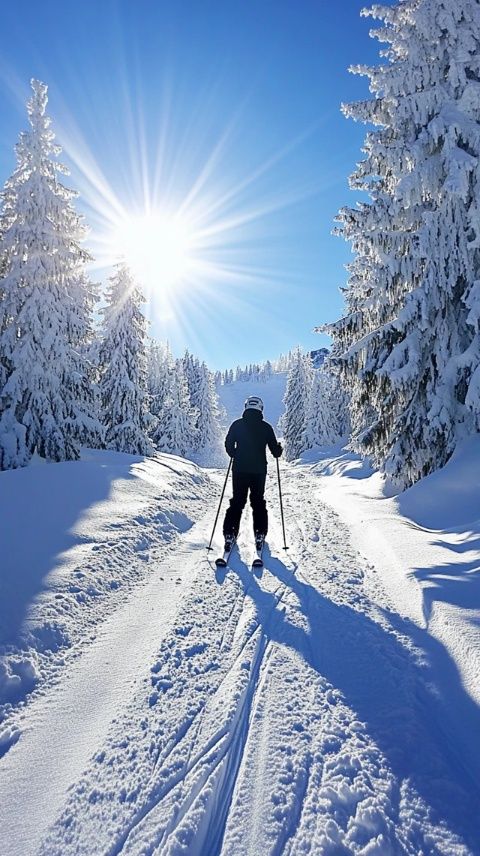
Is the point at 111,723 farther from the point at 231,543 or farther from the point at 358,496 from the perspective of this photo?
the point at 358,496

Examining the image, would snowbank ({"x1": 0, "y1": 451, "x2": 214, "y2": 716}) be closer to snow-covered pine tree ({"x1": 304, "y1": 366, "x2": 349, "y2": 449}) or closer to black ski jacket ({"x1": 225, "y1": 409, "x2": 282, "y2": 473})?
black ski jacket ({"x1": 225, "y1": 409, "x2": 282, "y2": 473})

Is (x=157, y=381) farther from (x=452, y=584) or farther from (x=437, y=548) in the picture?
(x=452, y=584)

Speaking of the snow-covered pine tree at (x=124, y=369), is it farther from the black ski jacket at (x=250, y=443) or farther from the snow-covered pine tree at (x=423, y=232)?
the black ski jacket at (x=250, y=443)

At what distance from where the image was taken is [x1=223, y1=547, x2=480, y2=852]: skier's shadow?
232 centimetres

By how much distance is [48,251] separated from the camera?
16.4 m

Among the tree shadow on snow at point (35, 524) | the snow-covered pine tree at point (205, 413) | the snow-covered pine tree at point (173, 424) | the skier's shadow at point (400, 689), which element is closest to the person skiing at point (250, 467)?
the skier's shadow at point (400, 689)

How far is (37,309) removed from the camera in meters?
15.8

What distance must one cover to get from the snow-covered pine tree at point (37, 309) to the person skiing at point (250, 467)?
444 inches

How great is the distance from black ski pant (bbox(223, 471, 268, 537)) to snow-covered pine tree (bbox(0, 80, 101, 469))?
11.3 metres

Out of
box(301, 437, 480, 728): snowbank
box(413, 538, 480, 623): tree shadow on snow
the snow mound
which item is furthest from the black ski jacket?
the snow mound

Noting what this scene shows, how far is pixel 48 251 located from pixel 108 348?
891 cm

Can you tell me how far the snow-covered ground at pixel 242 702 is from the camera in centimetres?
212

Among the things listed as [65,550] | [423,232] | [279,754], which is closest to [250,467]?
[65,550]

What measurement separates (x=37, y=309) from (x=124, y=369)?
8.97 meters
